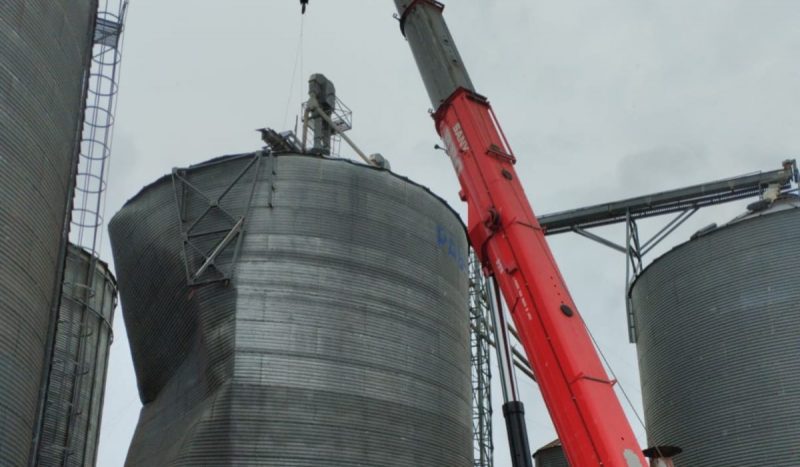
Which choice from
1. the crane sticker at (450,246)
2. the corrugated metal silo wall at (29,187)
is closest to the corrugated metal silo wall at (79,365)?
the corrugated metal silo wall at (29,187)

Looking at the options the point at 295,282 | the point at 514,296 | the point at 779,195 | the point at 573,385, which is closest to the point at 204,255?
the point at 295,282

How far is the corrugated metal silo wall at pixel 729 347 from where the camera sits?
23672mm

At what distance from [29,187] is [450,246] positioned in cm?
1286

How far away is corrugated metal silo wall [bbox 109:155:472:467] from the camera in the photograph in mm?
22656

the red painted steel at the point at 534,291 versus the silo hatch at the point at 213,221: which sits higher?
the silo hatch at the point at 213,221

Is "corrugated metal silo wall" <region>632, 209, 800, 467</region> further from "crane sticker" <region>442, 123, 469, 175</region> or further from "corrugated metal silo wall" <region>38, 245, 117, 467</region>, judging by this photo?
"corrugated metal silo wall" <region>38, 245, 117, 467</region>

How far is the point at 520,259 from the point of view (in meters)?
18.5

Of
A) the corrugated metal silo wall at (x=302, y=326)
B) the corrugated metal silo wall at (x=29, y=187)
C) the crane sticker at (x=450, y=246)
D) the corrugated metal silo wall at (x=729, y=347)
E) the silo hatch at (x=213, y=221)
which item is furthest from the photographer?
the crane sticker at (x=450, y=246)

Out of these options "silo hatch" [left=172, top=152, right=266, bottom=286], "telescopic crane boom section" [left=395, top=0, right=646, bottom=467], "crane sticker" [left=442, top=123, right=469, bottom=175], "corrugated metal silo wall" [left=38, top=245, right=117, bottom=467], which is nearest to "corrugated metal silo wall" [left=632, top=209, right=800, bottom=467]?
"telescopic crane boom section" [left=395, top=0, right=646, bottom=467]

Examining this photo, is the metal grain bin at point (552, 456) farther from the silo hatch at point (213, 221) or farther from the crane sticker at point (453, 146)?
the crane sticker at point (453, 146)

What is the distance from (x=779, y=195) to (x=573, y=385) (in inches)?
554

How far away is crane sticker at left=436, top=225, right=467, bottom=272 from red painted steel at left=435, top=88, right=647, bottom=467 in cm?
606

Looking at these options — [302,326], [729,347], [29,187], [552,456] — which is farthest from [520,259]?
[552,456]

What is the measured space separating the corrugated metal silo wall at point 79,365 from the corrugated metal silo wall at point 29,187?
13.6 ft
